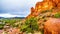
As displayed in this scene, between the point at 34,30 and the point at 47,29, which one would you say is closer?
the point at 47,29

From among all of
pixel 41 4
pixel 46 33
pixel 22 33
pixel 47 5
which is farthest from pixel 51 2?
pixel 46 33

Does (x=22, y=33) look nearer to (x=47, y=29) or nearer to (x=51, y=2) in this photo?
(x=47, y=29)

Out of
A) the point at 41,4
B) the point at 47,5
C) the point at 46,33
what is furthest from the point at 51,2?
the point at 46,33

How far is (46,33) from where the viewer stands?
50.0ft

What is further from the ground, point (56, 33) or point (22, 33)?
point (56, 33)

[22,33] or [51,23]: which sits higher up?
[51,23]

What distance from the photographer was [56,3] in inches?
1489

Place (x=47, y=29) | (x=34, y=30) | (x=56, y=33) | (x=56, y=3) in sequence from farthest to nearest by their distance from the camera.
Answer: (x=56, y=3) < (x=34, y=30) < (x=47, y=29) < (x=56, y=33)

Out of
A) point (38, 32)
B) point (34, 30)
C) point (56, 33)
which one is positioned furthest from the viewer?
point (34, 30)

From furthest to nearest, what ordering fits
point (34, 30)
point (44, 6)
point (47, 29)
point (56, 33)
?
1. point (44, 6)
2. point (34, 30)
3. point (47, 29)
4. point (56, 33)

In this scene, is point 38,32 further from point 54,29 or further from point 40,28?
point 54,29

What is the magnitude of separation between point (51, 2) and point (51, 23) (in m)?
25.4

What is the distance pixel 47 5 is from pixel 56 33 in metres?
26.9

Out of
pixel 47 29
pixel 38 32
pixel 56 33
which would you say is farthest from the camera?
pixel 38 32
